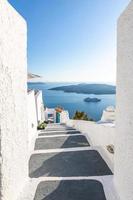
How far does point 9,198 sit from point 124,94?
2209mm

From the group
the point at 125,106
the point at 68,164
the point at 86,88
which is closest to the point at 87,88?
the point at 86,88

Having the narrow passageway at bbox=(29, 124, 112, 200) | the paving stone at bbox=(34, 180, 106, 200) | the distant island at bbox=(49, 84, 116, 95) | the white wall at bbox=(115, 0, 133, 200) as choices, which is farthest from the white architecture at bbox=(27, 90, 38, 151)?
the distant island at bbox=(49, 84, 116, 95)

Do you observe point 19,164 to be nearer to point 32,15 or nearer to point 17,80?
point 17,80

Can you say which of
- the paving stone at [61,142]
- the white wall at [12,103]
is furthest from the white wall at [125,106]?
the paving stone at [61,142]

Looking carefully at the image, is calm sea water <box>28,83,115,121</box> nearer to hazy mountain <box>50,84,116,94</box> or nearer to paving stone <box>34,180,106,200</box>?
hazy mountain <box>50,84,116,94</box>

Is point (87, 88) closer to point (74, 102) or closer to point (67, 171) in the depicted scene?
point (74, 102)

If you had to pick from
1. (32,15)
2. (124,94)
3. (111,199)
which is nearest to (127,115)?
(124,94)

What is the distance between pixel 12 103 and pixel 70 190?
6.36 feet

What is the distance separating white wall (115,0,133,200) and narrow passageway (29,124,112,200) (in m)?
0.65

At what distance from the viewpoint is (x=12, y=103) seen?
9.87 ft

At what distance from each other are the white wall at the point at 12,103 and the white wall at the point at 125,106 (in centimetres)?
164

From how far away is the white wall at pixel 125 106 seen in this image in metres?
2.76

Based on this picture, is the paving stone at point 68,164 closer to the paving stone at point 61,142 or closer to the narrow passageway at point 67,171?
the narrow passageway at point 67,171

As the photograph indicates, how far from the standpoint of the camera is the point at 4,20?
2.68 metres
